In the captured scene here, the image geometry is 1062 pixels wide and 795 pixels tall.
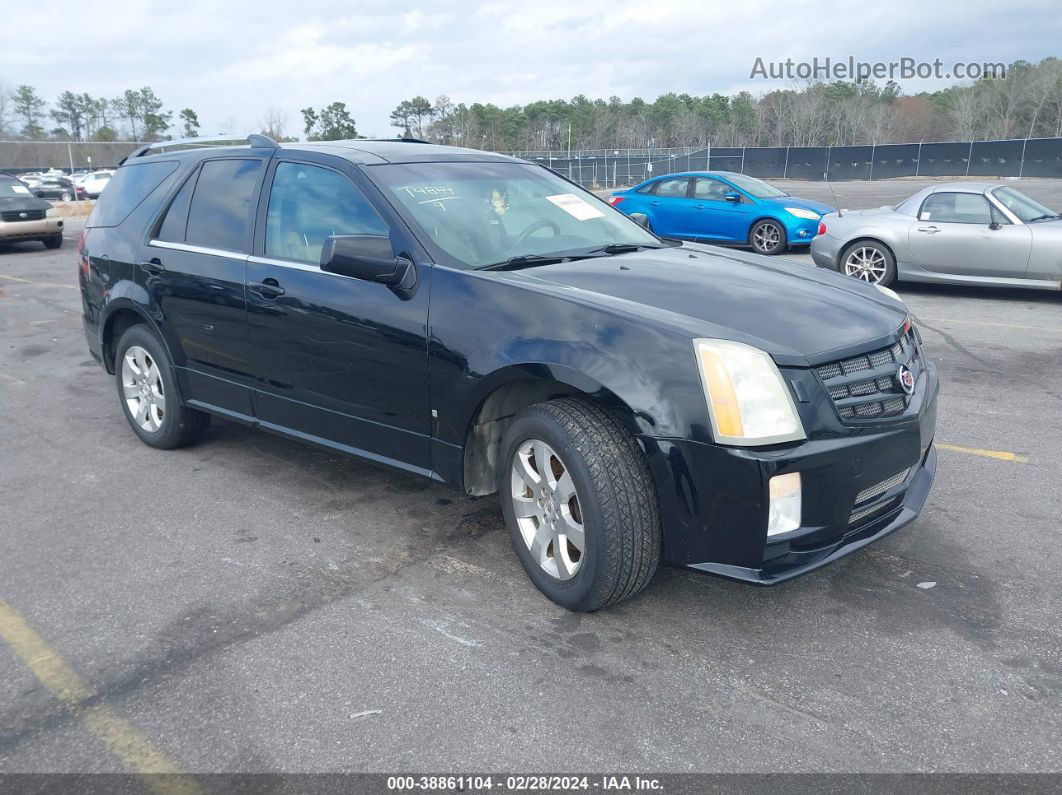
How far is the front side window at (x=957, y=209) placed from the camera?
33.8ft

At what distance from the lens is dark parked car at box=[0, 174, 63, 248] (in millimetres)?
16891

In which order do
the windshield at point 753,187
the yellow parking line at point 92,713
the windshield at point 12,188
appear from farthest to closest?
the windshield at point 12,188 < the windshield at point 753,187 < the yellow parking line at point 92,713

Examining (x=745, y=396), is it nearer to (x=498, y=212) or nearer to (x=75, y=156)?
(x=498, y=212)

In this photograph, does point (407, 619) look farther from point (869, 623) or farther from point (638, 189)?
point (638, 189)

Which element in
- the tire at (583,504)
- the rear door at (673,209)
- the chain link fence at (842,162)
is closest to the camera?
the tire at (583,504)

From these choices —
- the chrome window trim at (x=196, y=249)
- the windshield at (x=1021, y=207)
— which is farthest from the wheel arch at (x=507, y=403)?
the windshield at (x=1021, y=207)

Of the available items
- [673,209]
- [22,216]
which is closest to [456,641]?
[673,209]

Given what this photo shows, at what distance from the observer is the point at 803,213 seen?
14297 mm

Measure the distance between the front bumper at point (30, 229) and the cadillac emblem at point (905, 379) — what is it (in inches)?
703

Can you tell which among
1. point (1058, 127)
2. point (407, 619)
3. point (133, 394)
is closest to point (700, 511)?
point (407, 619)

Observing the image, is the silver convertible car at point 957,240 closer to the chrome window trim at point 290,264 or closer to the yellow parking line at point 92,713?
the chrome window trim at point 290,264

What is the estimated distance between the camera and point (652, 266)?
13.1 ft

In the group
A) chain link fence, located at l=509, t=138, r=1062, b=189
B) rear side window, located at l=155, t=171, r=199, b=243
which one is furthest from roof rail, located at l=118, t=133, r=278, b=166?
chain link fence, located at l=509, t=138, r=1062, b=189

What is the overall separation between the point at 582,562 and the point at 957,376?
4.96 meters
